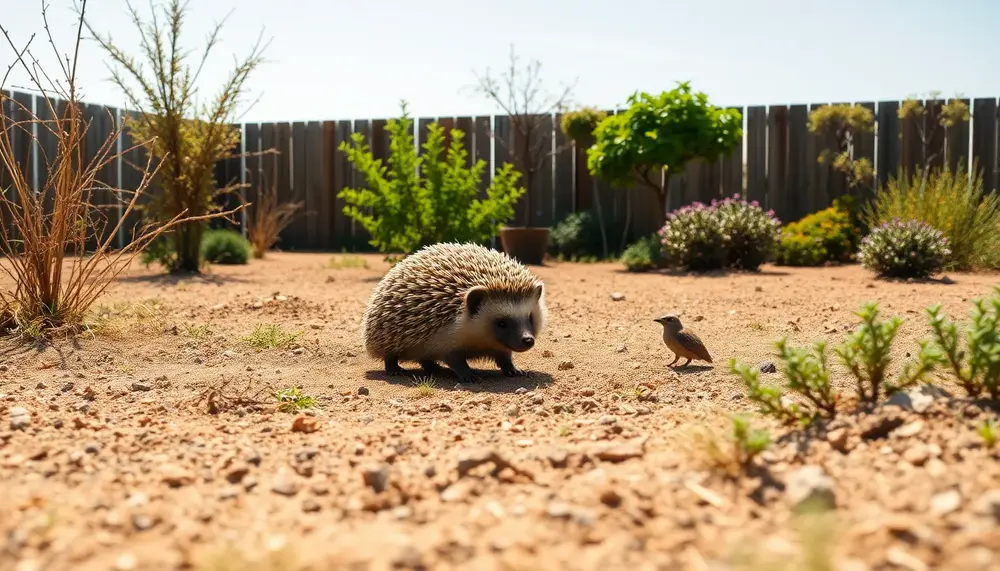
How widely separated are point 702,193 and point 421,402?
12.5 meters

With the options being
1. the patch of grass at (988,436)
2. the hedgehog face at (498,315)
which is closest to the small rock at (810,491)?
the patch of grass at (988,436)

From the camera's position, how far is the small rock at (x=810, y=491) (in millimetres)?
2342

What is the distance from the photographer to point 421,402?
4699 millimetres

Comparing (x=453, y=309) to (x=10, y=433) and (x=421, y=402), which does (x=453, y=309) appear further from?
(x=10, y=433)

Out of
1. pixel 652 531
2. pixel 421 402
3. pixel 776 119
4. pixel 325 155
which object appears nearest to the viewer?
pixel 652 531

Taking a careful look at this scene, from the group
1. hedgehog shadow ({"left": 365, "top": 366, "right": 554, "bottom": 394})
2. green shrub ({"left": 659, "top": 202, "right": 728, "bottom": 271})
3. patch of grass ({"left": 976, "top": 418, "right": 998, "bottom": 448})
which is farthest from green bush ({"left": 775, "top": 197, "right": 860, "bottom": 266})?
patch of grass ({"left": 976, "top": 418, "right": 998, "bottom": 448})

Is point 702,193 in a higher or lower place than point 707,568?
higher

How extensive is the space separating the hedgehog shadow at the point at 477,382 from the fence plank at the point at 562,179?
440 inches

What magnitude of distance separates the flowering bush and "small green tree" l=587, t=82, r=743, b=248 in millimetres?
3484

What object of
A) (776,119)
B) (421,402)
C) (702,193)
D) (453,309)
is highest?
(776,119)

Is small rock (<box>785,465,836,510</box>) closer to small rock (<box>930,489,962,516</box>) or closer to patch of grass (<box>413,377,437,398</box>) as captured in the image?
small rock (<box>930,489,962,516</box>)

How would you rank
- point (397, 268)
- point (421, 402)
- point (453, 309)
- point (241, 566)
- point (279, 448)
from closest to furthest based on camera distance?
point (241, 566)
point (279, 448)
point (421, 402)
point (453, 309)
point (397, 268)

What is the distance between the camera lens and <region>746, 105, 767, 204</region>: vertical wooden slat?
51.9 ft

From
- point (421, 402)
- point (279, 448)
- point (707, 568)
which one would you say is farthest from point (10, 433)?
point (707, 568)
